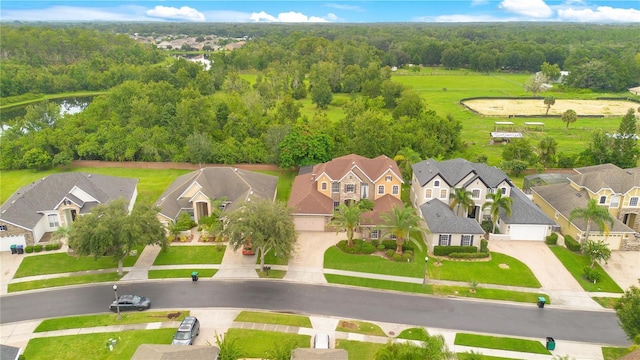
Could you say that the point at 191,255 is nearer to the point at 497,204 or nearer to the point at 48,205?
the point at 48,205

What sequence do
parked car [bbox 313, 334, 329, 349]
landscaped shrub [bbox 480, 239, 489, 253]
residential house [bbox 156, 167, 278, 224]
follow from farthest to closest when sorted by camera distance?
1. residential house [bbox 156, 167, 278, 224]
2. landscaped shrub [bbox 480, 239, 489, 253]
3. parked car [bbox 313, 334, 329, 349]

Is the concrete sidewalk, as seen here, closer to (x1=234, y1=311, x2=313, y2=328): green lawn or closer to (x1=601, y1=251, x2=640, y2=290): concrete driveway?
(x1=234, y1=311, x2=313, y2=328): green lawn

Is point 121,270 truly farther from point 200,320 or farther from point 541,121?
point 541,121

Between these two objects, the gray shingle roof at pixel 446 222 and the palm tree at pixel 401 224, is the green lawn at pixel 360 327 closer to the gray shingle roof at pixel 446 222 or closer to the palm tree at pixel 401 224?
the palm tree at pixel 401 224

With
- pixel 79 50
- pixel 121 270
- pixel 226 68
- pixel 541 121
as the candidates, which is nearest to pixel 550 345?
pixel 121 270

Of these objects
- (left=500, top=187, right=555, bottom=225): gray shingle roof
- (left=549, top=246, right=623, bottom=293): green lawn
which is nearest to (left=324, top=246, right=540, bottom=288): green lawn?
(left=549, top=246, right=623, bottom=293): green lawn
